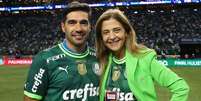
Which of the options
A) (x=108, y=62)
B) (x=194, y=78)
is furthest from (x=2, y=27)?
(x=108, y=62)

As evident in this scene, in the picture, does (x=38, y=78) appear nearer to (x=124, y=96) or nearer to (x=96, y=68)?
(x=96, y=68)

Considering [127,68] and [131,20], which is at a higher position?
[127,68]

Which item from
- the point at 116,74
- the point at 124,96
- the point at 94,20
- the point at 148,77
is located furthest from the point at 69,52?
the point at 94,20

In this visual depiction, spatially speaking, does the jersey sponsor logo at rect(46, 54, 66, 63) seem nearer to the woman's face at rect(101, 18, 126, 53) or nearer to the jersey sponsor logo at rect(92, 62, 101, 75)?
the jersey sponsor logo at rect(92, 62, 101, 75)

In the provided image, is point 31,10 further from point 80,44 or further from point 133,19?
point 80,44

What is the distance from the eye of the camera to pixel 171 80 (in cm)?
473

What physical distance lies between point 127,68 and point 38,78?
0.95 m

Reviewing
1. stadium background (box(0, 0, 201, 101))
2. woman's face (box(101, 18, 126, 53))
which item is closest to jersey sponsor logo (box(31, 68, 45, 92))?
woman's face (box(101, 18, 126, 53))

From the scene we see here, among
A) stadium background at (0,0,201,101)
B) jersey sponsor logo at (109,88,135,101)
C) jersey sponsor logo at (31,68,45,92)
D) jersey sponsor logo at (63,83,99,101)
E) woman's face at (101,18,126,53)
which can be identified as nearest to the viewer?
jersey sponsor logo at (31,68,45,92)

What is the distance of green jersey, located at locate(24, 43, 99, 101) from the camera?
15.4 feet

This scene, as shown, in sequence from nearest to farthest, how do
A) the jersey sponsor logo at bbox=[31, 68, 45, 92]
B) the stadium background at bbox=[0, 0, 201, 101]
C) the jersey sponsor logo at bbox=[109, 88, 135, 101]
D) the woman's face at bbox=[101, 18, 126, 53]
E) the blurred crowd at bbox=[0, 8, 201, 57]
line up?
the jersey sponsor logo at bbox=[31, 68, 45, 92], the jersey sponsor logo at bbox=[109, 88, 135, 101], the woman's face at bbox=[101, 18, 126, 53], the stadium background at bbox=[0, 0, 201, 101], the blurred crowd at bbox=[0, 8, 201, 57]

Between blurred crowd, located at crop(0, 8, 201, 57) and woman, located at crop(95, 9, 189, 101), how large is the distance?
149 feet

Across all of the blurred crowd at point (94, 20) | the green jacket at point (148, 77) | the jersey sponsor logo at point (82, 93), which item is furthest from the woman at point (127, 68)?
the blurred crowd at point (94, 20)

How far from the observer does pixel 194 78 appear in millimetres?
27469
